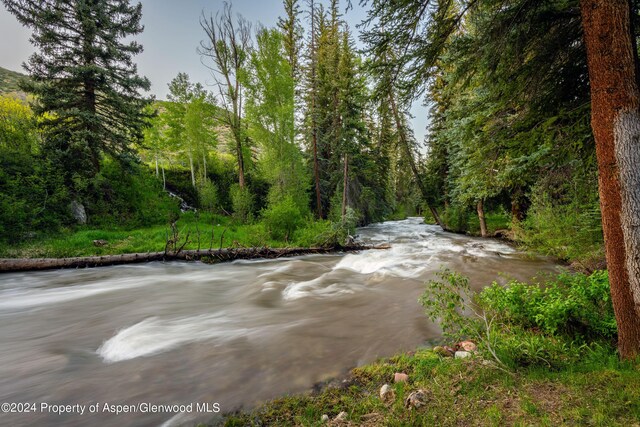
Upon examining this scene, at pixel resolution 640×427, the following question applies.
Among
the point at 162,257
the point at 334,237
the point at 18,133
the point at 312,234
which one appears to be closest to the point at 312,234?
the point at 312,234

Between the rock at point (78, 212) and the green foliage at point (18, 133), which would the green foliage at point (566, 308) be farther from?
the green foliage at point (18, 133)

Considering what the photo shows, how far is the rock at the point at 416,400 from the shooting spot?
2.50 meters

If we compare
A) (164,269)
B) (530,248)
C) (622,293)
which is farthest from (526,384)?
(164,269)

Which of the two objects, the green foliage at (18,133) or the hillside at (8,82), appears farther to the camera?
the hillside at (8,82)

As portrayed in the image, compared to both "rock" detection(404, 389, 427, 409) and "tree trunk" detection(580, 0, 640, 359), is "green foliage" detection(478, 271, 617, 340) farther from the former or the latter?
"rock" detection(404, 389, 427, 409)

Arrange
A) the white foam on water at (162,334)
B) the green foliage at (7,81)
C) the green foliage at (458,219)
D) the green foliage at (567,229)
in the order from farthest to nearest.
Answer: the green foliage at (7,81) → the green foliage at (458,219) → the green foliage at (567,229) → the white foam on water at (162,334)

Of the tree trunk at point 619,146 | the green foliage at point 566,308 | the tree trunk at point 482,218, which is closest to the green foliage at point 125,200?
the green foliage at point 566,308

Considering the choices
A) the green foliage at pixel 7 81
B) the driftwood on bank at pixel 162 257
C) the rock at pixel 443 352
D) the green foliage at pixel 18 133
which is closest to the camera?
the rock at pixel 443 352

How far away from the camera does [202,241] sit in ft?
44.3

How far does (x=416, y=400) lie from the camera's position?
2529mm

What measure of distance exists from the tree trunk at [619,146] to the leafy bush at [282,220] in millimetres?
12420

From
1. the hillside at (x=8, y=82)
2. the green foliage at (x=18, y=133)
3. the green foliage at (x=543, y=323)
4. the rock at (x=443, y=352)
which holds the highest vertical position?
the hillside at (x=8, y=82)

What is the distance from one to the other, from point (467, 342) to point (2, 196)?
16671mm

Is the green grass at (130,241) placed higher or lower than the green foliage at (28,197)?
lower
